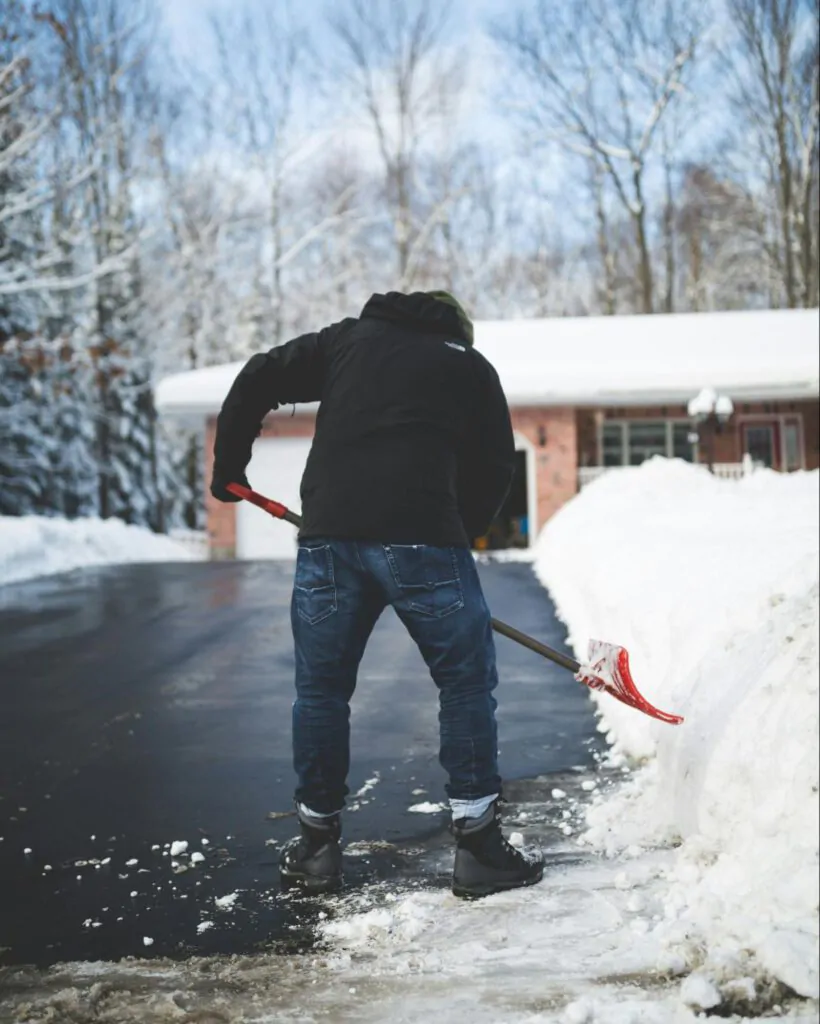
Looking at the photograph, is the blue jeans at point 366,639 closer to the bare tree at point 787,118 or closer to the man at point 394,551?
the man at point 394,551

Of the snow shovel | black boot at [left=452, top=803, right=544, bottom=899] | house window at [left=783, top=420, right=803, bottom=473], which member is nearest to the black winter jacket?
the snow shovel

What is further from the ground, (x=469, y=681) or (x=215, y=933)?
(x=469, y=681)

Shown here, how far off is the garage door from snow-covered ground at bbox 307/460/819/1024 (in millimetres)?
14778

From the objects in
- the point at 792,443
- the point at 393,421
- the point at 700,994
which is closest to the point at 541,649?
the point at 393,421

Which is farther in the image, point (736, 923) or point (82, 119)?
point (82, 119)

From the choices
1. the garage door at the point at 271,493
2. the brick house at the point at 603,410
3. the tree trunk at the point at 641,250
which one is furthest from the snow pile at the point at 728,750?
the tree trunk at the point at 641,250

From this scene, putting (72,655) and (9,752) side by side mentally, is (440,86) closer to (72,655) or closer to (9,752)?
(72,655)

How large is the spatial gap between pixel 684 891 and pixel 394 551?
1115 mm

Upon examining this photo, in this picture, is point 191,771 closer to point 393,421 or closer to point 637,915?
point 393,421

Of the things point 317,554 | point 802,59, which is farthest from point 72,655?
point 802,59

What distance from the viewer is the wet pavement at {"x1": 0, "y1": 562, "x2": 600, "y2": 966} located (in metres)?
2.62

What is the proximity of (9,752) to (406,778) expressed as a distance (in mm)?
1776

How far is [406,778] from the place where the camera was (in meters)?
3.87

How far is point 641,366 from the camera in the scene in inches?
728
